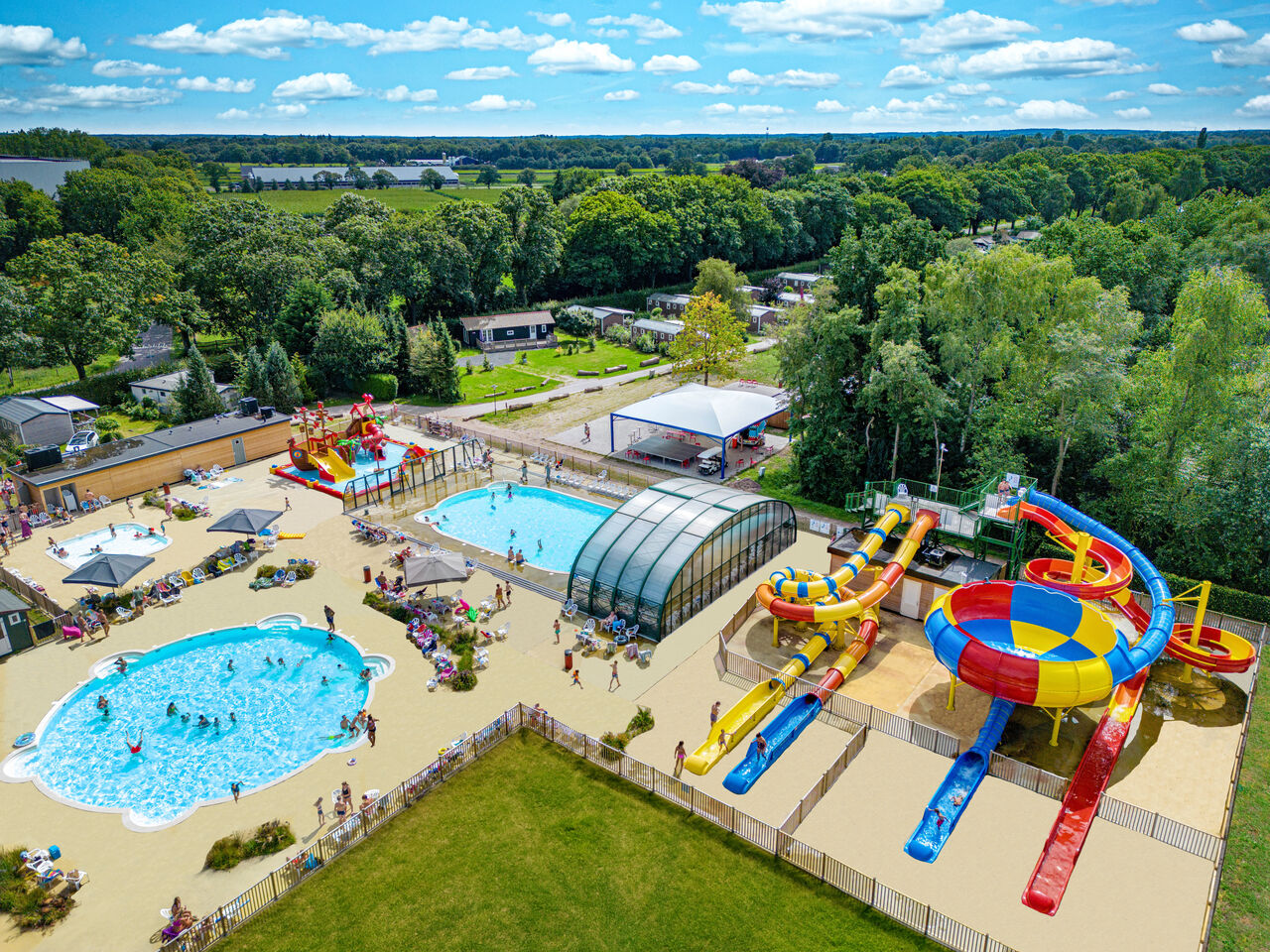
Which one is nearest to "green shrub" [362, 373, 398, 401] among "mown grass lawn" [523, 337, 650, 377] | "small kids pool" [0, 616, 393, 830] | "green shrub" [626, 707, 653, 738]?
"mown grass lawn" [523, 337, 650, 377]

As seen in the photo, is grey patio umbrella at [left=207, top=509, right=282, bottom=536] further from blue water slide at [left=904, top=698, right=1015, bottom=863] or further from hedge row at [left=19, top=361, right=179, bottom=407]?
blue water slide at [left=904, top=698, right=1015, bottom=863]

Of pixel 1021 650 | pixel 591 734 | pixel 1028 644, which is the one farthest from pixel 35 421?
pixel 1028 644

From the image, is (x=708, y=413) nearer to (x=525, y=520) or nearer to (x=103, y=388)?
(x=525, y=520)

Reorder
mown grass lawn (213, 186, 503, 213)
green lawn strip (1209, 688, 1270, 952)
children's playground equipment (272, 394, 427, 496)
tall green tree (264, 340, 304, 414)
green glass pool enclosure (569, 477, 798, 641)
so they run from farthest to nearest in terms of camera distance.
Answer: mown grass lawn (213, 186, 503, 213)
tall green tree (264, 340, 304, 414)
children's playground equipment (272, 394, 427, 496)
green glass pool enclosure (569, 477, 798, 641)
green lawn strip (1209, 688, 1270, 952)

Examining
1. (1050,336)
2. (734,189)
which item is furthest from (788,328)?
(734,189)

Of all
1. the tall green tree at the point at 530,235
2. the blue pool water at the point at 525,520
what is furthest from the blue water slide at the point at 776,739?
the tall green tree at the point at 530,235

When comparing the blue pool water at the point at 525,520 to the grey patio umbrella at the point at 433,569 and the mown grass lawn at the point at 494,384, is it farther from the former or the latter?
the mown grass lawn at the point at 494,384
